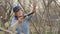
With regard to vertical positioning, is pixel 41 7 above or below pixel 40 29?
above

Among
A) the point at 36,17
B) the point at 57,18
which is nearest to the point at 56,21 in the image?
the point at 57,18

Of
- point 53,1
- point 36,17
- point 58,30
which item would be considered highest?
point 53,1

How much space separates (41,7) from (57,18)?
0.91m

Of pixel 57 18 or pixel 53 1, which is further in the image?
pixel 57 18

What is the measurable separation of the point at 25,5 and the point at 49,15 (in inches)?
36.0

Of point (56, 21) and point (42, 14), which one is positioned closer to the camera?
point (42, 14)

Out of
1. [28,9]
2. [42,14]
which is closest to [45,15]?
[42,14]

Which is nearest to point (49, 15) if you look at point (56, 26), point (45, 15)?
point (45, 15)

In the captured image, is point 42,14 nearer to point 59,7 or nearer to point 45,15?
point 45,15

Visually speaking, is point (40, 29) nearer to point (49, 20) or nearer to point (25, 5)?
point (49, 20)

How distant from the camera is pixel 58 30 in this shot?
7.68 m

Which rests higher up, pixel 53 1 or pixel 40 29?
pixel 53 1

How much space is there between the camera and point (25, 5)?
286 inches

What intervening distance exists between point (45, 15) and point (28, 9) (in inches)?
24.2
